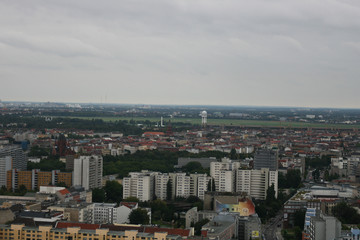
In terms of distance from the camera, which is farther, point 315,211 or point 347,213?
point 347,213

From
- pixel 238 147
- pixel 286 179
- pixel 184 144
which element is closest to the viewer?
pixel 286 179

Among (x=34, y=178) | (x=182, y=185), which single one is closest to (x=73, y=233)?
(x=182, y=185)

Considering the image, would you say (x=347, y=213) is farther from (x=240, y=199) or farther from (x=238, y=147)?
(x=238, y=147)

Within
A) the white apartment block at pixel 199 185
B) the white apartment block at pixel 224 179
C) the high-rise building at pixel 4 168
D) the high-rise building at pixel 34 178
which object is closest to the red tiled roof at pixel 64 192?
the high-rise building at pixel 34 178

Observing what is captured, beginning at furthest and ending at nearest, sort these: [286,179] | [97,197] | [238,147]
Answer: [238,147]
[286,179]
[97,197]

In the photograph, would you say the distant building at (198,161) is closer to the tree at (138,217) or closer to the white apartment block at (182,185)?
the white apartment block at (182,185)

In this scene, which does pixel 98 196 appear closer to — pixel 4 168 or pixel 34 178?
pixel 34 178

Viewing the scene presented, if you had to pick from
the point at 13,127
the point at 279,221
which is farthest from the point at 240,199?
the point at 13,127
